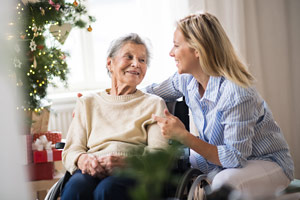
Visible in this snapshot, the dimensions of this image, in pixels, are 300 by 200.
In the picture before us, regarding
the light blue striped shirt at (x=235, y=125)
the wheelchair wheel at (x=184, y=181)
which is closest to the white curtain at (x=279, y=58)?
the light blue striped shirt at (x=235, y=125)

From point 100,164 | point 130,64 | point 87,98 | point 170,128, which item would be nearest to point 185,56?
point 130,64

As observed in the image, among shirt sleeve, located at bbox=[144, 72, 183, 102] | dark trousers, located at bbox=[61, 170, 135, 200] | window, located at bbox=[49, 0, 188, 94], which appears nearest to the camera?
dark trousers, located at bbox=[61, 170, 135, 200]

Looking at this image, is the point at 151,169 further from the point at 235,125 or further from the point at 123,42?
the point at 123,42

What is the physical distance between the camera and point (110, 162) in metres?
1.87

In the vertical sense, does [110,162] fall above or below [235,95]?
below

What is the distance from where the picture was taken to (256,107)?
77.7 inches

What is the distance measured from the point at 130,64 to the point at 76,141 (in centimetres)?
48

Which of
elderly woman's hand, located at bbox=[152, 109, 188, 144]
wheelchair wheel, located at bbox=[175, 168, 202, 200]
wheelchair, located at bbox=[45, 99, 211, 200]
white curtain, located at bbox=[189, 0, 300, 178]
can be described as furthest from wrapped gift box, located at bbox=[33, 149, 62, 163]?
white curtain, located at bbox=[189, 0, 300, 178]

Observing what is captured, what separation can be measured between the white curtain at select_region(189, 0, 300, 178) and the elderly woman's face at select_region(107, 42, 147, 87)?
2122mm

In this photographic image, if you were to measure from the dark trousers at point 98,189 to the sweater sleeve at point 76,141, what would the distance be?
15 cm

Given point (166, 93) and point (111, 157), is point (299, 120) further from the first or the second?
point (111, 157)

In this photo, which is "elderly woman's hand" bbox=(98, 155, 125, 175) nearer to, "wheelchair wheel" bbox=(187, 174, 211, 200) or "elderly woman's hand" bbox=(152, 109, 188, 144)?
"elderly woman's hand" bbox=(152, 109, 188, 144)

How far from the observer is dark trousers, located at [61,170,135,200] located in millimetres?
1760

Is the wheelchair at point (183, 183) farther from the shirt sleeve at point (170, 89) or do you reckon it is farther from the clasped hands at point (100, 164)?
the shirt sleeve at point (170, 89)
